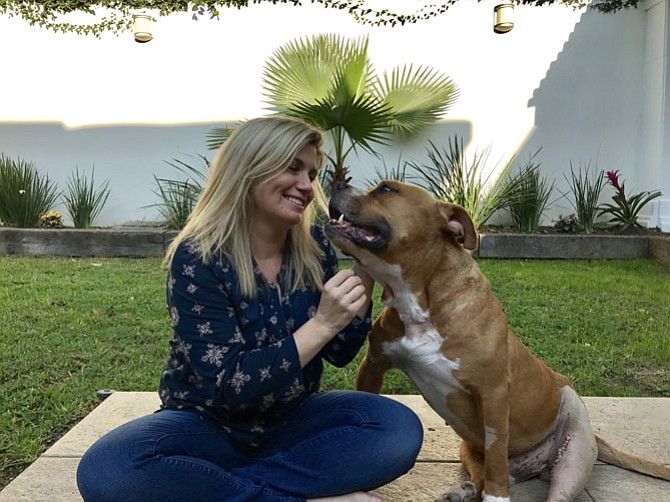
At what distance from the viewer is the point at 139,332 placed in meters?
5.09

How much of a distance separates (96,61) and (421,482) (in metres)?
8.81

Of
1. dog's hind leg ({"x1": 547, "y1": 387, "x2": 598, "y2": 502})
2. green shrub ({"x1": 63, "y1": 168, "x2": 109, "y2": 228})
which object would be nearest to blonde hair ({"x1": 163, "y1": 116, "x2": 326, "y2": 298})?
dog's hind leg ({"x1": 547, "y1": 387, "x2": 598, "y2": 502})

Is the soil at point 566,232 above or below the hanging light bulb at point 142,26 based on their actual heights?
below

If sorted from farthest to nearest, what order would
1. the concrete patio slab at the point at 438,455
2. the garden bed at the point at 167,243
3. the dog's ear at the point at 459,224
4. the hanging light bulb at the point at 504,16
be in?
the hanging light bulb at the point at 504,16 < the garden bed at the point at 167,243 < the concrete patio slab at the point at 438,455 < the dog's ear at the point at 459,224

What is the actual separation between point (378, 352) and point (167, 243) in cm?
641

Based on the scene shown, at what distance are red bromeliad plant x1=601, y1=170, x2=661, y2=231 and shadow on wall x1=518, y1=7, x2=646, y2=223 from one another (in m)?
0.47

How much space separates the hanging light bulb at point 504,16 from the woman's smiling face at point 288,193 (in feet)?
23.4

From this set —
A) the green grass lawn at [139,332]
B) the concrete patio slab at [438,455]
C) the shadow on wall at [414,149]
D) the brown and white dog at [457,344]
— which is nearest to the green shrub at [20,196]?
the green grass lawn at [139,332]

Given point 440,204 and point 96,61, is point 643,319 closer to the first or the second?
point 440,204

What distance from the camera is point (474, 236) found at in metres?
2.47

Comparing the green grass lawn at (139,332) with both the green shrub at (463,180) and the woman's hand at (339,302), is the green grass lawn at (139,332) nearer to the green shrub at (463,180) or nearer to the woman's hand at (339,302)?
the green shrub at (463,180)

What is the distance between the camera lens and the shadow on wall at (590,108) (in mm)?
9266

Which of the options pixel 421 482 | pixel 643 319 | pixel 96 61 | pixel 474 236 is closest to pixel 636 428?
pixel 421 482

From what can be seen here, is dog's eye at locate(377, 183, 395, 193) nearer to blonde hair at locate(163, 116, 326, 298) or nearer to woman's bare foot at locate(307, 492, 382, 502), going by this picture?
blonde hair at locate(163, 116, 326, 298)
